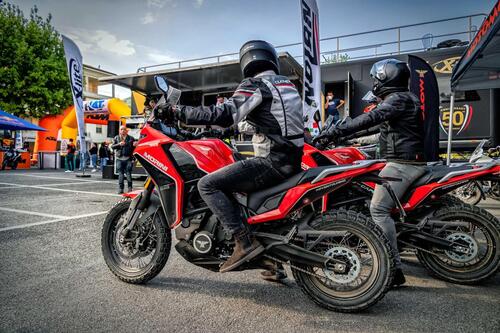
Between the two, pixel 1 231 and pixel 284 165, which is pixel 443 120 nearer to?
pixel 284 165

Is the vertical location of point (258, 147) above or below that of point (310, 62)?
below

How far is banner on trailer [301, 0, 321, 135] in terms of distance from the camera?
7777 mm

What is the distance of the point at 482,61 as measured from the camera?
23.9 ft

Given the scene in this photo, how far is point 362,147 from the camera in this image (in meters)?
4.96

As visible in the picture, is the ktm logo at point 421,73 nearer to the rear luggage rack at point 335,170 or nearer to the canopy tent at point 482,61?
the canopy tent at point 482,61

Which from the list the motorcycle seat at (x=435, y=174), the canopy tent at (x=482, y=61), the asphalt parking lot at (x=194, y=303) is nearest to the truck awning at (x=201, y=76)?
the canopy tent at (x=482, y=61)

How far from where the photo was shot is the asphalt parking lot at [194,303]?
2.20m

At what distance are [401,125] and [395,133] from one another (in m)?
0.09

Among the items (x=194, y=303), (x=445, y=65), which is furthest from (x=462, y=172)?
(x=445, y=65)

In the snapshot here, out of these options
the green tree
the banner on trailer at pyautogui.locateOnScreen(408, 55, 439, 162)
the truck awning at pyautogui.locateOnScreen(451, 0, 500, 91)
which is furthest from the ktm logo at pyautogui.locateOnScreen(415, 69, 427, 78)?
the green tree

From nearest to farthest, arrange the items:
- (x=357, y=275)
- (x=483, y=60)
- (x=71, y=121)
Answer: (x=357, y=275), (x=483, y=60), (x=71, y=121)

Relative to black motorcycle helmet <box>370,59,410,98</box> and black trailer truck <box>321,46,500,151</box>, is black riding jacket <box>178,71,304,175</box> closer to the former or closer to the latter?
black motorcycle helmet <box>370,59,410,98</box>

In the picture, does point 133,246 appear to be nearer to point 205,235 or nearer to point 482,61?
point 205,235

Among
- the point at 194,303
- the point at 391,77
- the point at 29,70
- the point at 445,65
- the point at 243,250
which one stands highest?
the point at 29,70
